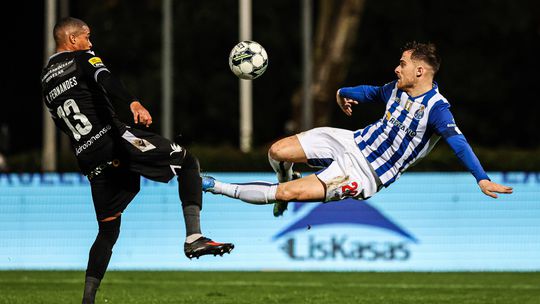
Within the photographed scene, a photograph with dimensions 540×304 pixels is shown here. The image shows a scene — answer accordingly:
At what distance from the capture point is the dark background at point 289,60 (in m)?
38.0

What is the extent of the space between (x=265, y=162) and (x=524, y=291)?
5.60 metres

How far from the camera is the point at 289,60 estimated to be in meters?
39.4

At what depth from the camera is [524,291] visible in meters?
13.2

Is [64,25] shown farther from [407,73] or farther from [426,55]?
[426,55]

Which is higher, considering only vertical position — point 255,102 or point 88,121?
point 255,102

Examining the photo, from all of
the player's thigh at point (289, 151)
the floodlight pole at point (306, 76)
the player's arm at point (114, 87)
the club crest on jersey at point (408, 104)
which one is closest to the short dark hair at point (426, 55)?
the club crest on jersey at point (408, 104)

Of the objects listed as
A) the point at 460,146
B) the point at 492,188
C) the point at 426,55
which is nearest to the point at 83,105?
the point at 426,55

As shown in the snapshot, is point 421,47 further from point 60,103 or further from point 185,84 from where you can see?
point 185,84

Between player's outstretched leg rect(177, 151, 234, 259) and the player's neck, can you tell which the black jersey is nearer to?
player's outstretched leg rect(177, 151, 234, 259)

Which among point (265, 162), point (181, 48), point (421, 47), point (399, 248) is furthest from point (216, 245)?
point (181, 48)

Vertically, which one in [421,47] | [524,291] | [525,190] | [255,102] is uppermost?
[255,102]

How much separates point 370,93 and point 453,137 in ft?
3.76

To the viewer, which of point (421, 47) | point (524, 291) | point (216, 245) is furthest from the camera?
point (524, 291)

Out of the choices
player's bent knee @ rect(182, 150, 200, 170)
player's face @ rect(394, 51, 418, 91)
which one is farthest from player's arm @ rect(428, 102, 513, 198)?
player's bent knee @ rect(182, 150, 200, 170)
